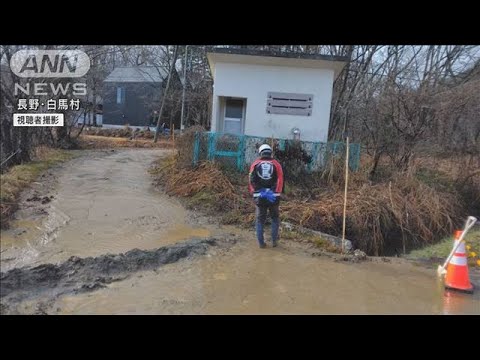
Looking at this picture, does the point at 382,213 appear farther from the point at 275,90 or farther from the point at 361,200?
the point at 275,90

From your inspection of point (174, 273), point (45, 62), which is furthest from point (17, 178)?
point (174, 273)

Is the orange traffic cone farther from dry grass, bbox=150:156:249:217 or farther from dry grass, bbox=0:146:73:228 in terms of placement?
dry grass, bbox=0:146:73:228

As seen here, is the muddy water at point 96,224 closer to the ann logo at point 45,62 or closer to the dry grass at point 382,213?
the dry grass at point 382,213

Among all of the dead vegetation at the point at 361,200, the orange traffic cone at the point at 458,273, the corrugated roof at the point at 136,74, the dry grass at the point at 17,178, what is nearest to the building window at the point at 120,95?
the corrugated roof at the point at 136,74

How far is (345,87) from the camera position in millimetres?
20844

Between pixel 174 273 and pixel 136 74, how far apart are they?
33.6 metres

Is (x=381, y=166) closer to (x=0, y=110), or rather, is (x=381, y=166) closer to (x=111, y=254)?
(x=111, y=254)

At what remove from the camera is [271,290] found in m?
5.08

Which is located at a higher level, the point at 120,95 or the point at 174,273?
the point at 120,95

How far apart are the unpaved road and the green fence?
9.64 feet

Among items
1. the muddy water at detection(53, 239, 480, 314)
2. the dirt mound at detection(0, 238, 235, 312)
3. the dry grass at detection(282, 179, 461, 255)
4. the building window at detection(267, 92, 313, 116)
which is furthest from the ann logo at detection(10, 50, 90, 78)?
the muddy water at detection(53, 239, 480, 314)

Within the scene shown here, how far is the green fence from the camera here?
10828mm

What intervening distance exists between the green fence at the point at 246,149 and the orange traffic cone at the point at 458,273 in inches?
228
